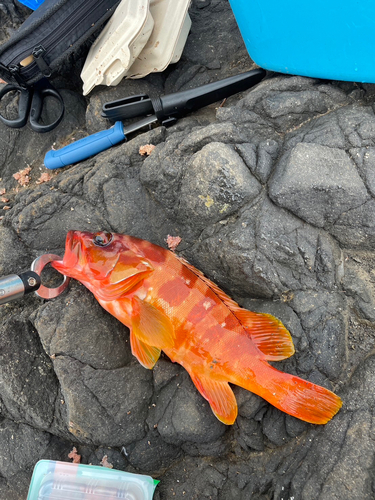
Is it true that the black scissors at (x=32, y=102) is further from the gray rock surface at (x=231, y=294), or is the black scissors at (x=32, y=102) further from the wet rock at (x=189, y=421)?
the wet rock at (x=189, y=421)

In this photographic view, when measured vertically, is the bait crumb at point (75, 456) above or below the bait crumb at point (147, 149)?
below

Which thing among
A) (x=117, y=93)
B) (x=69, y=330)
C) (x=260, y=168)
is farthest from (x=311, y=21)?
(x=69, y=330)

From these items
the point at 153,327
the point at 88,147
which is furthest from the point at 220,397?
the point at 88,147

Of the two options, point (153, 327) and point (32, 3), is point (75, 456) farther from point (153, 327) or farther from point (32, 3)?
point (32, 3)

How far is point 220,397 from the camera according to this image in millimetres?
2428

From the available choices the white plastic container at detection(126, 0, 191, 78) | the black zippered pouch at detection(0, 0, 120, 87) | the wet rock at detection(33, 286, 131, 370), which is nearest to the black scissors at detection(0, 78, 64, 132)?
the black zippered pouch at detection(0, 0, 120, 87)

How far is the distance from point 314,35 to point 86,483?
3.24 m

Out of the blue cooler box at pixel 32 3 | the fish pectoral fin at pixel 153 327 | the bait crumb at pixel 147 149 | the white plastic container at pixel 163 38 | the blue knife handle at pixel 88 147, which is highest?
the blue cooler box at pixel 32 3

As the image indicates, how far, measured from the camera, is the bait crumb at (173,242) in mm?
2770

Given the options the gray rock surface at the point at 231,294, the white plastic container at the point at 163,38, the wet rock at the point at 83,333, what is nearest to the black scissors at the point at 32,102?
the white plastic container at the point at 163,38

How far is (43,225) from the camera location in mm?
2846

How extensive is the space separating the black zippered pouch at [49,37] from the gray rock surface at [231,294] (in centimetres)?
115

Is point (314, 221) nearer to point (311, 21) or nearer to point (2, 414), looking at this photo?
point (311, 21)

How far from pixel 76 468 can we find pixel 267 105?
8.94 feet
